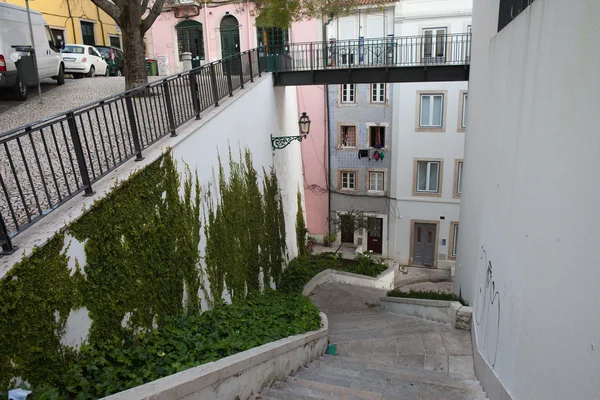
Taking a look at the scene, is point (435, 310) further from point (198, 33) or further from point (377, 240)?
point (198, 33)

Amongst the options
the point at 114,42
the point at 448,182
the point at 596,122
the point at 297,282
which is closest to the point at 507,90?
the point at 596,122

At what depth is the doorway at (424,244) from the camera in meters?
20.9

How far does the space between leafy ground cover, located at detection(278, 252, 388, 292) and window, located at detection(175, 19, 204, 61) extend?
41.7 ft

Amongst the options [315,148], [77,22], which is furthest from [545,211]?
[77,22]

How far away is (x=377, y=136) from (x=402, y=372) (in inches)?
617

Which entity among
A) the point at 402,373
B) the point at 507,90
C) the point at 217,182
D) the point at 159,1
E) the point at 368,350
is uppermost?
the point at 159,1

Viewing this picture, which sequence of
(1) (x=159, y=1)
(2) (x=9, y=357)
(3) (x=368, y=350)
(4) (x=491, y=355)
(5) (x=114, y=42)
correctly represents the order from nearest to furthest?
(2) (x=9, y=357), (4) (x=491, y=355), (3) (x=368, y=350), (1) (x=159, y=1), (5) (x=114, y=42)

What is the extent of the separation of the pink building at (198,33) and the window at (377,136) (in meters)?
7.30

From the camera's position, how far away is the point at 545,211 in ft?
11.5

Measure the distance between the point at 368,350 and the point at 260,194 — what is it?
4.87 m

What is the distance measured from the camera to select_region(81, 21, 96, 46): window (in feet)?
91.8

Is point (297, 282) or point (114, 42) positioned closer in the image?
point (297, 282)

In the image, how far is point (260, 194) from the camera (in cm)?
1104

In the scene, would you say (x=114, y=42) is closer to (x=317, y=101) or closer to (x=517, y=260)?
(x=317, y=101)
